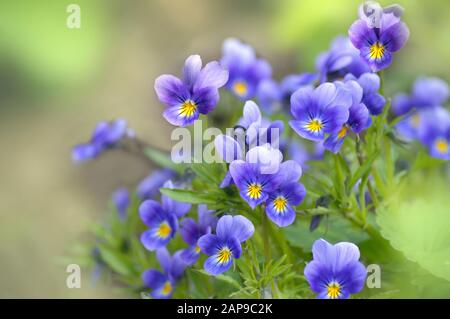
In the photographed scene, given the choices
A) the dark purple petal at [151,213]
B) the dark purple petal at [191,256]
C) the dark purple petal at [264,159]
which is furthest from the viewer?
the dark purple petal at [151,213]

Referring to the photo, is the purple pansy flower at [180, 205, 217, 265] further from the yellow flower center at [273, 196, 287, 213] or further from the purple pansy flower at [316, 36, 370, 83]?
the purple pansy flower at [316, 36, 370, 83]

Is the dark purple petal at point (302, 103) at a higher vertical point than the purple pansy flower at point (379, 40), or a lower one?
lower

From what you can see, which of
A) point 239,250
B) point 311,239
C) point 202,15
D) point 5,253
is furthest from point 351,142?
point 202,15

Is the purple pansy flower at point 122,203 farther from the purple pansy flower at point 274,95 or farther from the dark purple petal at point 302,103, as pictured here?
the dark purple petal at point 302,103

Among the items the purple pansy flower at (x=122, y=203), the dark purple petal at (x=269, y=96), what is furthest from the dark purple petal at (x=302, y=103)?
the purple pansy flower at (x=122, y=203)

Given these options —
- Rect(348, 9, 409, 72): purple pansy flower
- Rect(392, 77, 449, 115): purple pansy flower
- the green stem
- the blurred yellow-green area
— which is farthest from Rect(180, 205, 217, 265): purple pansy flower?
the blurred yellow-green area
